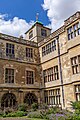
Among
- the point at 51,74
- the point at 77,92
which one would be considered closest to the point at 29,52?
the point at 51,74

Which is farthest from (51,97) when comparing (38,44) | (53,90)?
(38,44)

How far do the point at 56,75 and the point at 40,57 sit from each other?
3820 mm

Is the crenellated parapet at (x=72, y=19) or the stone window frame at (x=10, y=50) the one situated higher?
the crenellated parapet at (x=72, y=19)

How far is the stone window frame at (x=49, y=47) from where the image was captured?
17.3 metres

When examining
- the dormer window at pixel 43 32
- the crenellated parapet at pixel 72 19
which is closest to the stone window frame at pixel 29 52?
the crenellated parapet at pixel 72 19

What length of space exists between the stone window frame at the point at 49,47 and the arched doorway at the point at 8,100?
19.6 feet

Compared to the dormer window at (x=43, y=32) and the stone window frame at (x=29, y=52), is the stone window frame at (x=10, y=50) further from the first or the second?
the dormer window at (x=43, y=32)

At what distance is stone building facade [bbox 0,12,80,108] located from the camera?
14.2 metres

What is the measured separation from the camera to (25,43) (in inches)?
740

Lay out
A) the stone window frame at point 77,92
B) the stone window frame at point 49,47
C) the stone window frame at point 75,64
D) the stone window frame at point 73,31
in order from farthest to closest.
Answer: the stone window frame at point 49,47, the stone window frame at point 73,31, the stone window frame at point 75,64, the stone window frame at point 77,92

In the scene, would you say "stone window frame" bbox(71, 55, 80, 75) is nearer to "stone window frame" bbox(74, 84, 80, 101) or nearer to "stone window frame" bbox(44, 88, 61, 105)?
"stone window frame" bbox(74, 84, 80, 101)

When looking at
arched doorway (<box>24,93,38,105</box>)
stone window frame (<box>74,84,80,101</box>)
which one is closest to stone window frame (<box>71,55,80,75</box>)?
stone window frame (<box>74,84,80,101</box>)

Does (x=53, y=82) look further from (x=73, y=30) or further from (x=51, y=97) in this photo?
(x=73, y=30)

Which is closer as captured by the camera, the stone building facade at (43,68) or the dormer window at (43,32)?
the stone building facade at (43,68)
